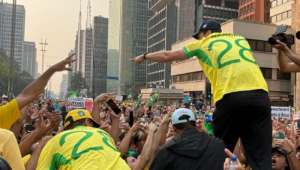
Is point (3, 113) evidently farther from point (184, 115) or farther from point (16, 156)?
point (184, 115)

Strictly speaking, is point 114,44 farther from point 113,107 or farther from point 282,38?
point 282,38

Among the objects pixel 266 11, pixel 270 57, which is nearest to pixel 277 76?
pixel 270 57

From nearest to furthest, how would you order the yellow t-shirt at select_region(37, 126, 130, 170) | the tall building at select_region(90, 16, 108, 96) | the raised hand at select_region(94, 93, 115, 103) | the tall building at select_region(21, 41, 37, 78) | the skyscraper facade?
the yellow t-shirt at select_region(37, 126, 130, 170)
the raised hand at select_region(94, 93, 115, 103)
the skyscraper facade
the tall building at select_region(90, 16, 108, 96)
the tall building at select_region(21, 41, 37, 78)

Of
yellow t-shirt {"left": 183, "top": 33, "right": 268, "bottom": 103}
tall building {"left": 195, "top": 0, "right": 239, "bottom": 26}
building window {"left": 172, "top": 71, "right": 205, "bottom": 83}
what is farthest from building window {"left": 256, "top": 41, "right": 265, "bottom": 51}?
yellow t-shirt {"left": 183, "top": 33, "right": 268, "bottom": 103}

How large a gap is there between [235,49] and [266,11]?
274 feet

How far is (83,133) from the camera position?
10.3 feet

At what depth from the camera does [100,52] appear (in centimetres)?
13438

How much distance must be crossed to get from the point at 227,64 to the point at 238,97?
15.5 inches

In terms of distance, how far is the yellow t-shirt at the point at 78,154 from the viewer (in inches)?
116

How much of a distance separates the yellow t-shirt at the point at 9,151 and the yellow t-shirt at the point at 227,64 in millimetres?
2055

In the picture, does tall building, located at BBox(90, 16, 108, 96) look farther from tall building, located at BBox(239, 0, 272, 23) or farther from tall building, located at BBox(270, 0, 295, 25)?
tall building, located at BBox(270, 0, 295, 25)

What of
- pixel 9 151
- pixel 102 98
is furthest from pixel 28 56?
pixel 9 151

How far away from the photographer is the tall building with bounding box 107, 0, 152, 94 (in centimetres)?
12182

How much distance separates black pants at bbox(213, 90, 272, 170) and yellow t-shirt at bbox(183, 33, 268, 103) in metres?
0.09
